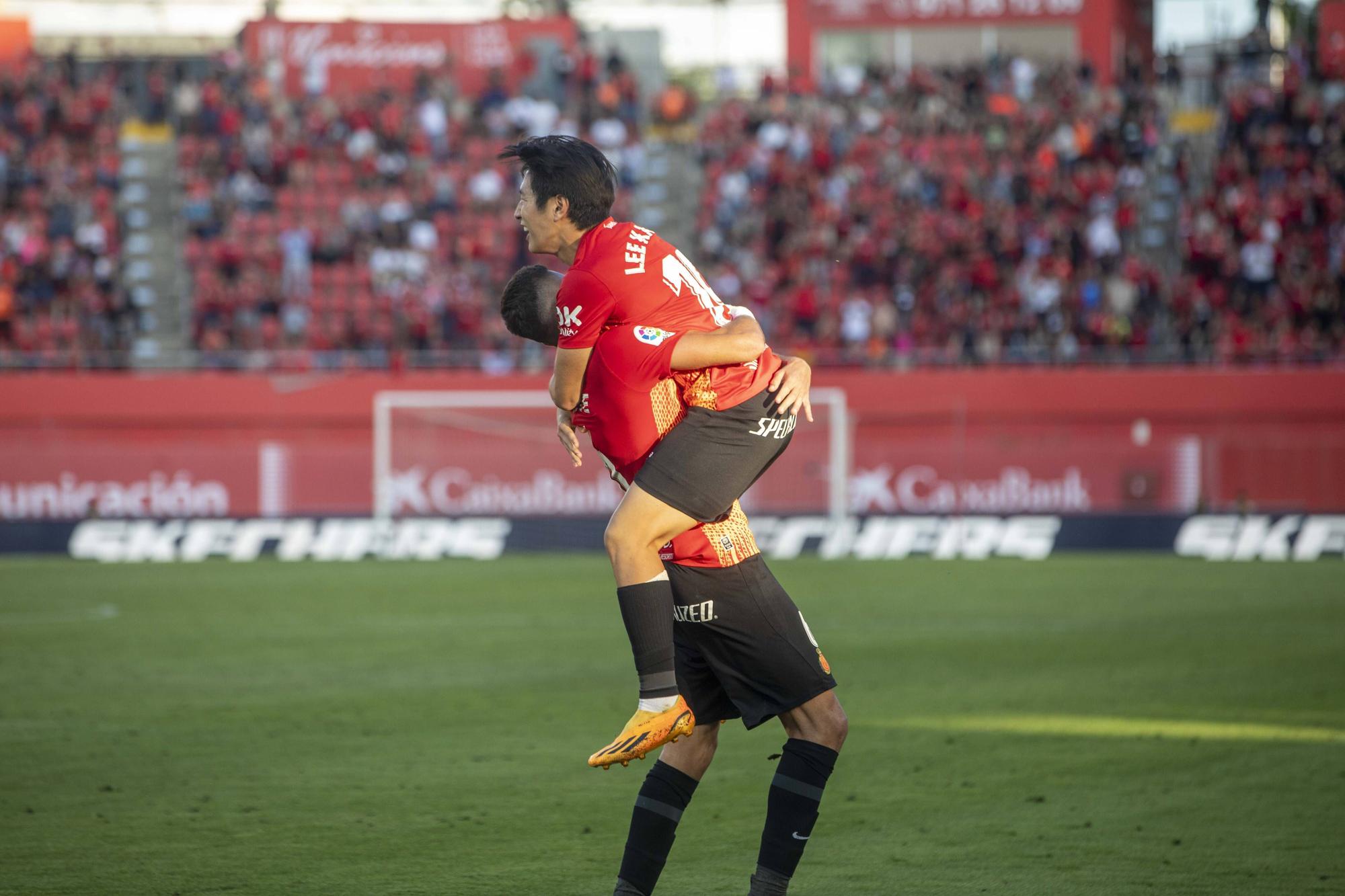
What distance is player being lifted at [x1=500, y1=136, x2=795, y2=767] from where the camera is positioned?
452 centimetres

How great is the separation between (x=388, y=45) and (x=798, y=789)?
1280 inches

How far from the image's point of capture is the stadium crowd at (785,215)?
26.3 metres

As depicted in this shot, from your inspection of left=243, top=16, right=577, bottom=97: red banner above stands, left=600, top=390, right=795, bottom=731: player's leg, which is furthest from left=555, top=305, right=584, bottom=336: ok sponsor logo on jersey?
left=243, top=16, right=577, bottom=97: red banner above stands

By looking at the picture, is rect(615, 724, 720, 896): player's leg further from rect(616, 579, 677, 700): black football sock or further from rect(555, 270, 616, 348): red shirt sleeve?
rect(555, 270, 616, 348): red shirt sleeve

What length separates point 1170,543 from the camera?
72.1 ft

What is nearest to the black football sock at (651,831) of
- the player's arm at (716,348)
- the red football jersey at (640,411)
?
the red football jersey at (640,411)

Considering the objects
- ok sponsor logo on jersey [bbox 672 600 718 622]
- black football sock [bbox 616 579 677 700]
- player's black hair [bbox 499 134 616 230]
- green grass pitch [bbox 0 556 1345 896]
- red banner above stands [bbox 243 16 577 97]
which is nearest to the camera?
black football sock [bbox 616 579 677 700]

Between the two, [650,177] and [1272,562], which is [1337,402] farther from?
[650,177]

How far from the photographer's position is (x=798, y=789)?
15.9 feet

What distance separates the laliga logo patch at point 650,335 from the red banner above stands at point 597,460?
59.6 feet

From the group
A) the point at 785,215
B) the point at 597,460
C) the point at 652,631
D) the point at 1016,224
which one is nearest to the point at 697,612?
the point at 652,631

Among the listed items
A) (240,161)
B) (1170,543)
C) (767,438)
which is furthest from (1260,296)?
(767,438)

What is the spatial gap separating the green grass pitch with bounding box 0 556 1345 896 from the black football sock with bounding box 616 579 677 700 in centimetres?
136

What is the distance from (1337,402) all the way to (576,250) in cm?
2254
